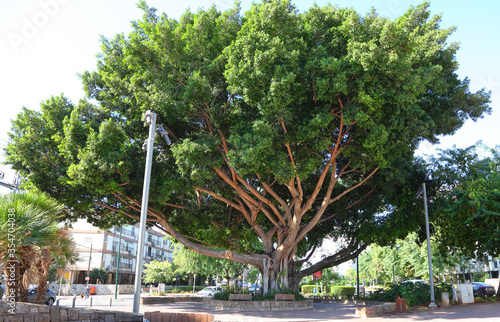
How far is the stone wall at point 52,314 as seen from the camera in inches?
304

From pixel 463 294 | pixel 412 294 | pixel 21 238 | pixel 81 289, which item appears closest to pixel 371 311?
pixel 412 294

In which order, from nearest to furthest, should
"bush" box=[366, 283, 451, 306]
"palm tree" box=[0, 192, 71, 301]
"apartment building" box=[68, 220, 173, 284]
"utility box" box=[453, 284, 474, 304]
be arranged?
"palm tree" box=[0, 192, 71, 301] → "bush" box=[366, 283, 451, 306] → "utility box" box=[453, 284, 474, 304] → "apartment building" box=[68, 220, 173, 284]

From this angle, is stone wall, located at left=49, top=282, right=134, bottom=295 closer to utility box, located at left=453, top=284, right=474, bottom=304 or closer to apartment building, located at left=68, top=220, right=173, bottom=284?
apartment building, located at left=68, top=220, right=173, bottom=284

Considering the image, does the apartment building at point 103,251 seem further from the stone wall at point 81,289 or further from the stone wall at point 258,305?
the stone wall at point 258,305

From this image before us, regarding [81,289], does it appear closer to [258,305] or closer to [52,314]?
[258,305]

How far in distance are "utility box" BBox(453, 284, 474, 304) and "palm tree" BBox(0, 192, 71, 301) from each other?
20361 mm

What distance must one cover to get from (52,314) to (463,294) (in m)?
20.4

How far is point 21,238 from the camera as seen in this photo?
860cm

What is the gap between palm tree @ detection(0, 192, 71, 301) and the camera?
855cm

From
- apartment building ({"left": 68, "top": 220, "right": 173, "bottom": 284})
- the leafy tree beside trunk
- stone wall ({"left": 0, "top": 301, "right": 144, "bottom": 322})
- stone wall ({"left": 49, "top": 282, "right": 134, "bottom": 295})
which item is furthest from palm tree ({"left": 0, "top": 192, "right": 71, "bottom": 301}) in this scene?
apartment building ({"left": 68, "top": 220, "right": 173, "bottom": 284})

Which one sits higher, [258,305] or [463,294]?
[463,294]

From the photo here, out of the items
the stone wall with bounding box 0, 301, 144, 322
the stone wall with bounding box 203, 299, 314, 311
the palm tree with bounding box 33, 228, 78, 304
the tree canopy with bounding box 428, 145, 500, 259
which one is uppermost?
the tree canopy with bounding box 428, 145, 500, 259

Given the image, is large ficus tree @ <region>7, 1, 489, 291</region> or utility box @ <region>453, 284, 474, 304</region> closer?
large ficus tree @ <region>7, 1, 489, 291</region>

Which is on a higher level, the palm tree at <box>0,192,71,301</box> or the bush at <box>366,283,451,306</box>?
the palm tree at <box>0,192,71,301</box>
